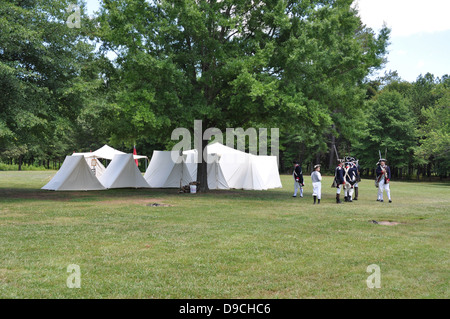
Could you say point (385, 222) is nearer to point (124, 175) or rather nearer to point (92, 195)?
point (92, 195)

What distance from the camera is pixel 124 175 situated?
82.7 ft

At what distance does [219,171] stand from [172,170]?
331cm

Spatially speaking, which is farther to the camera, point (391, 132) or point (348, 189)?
point (391, 132)

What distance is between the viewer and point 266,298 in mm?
4906

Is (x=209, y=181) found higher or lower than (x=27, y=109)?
lower

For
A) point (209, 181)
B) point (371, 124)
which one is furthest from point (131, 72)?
point (371, 124)

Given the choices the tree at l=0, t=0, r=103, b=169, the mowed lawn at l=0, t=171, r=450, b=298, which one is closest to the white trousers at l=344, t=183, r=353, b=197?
the mowed lawn at l=0, t=171, r=450, b=298

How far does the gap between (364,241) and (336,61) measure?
45.1ft

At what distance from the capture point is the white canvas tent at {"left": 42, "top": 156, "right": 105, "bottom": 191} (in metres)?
22.6

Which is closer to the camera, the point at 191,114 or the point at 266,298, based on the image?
the point at 266,298

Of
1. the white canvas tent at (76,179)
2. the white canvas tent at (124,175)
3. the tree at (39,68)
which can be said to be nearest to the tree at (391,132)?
the white canvas tent at (124,175)

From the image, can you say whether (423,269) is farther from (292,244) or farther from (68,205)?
(68,205)

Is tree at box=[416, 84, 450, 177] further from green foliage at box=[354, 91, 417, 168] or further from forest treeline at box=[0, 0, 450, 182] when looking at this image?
forest treeline at box=[0, 0, 450, 182]

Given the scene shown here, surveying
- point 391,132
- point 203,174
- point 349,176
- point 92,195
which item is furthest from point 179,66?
point 391,132
